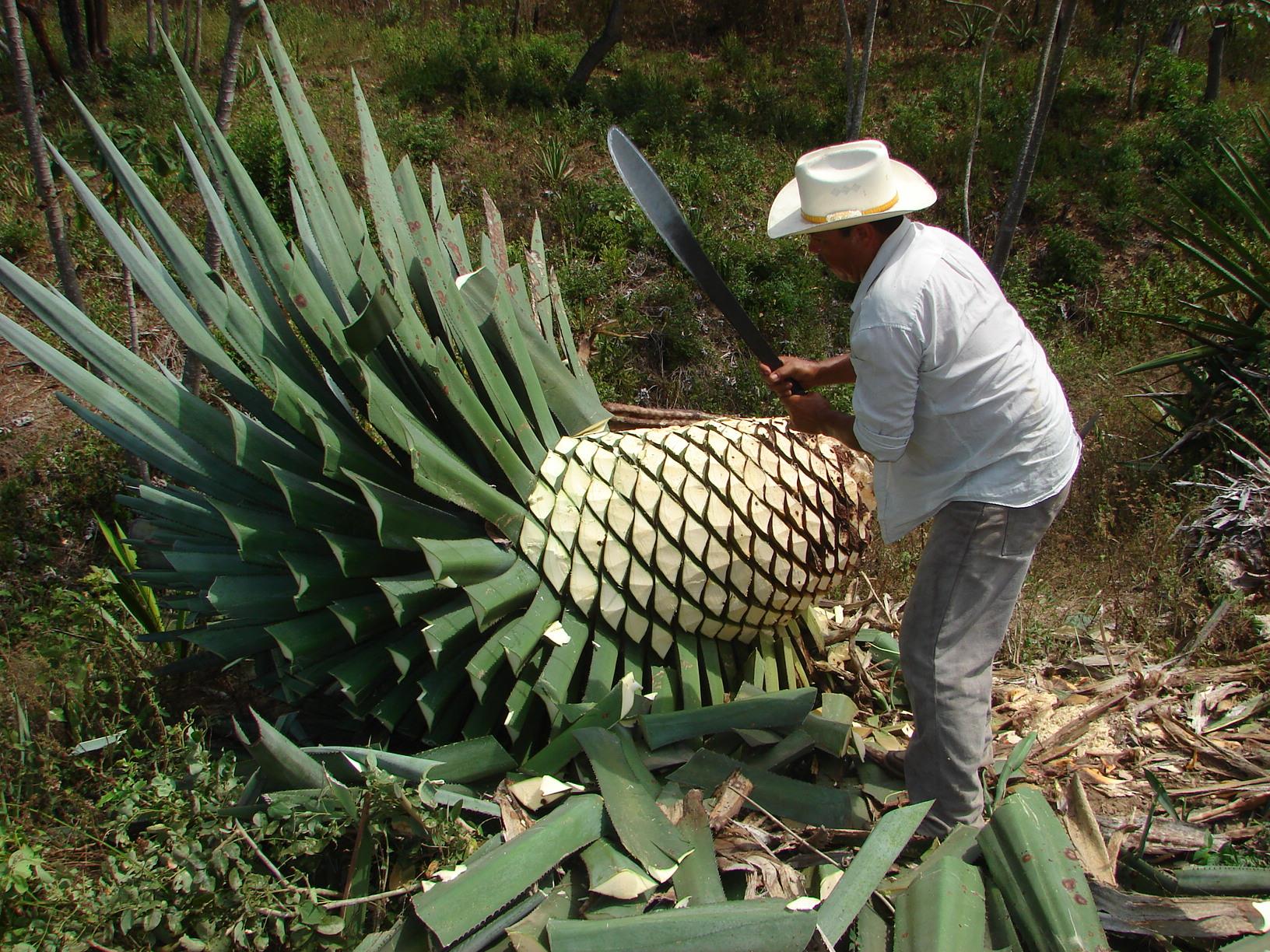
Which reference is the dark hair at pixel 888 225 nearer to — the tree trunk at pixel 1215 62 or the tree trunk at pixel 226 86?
the tree trunk at pixel 226 86

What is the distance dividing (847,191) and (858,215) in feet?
0.22

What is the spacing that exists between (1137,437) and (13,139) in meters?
9.15

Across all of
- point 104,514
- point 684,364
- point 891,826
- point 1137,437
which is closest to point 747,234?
point 684,364

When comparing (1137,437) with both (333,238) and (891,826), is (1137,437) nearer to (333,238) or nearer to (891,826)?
(891,826)

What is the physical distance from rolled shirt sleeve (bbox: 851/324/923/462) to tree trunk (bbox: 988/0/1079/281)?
479cm

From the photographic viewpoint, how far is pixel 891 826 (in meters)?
2.38

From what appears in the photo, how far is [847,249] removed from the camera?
8.07 ft

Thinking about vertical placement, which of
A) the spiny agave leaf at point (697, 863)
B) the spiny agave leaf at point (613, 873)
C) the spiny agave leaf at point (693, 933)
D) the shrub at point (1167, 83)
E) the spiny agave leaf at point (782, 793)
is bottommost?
the spiny agave leaf at point (782, 793)

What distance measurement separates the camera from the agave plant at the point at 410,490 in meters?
2.45

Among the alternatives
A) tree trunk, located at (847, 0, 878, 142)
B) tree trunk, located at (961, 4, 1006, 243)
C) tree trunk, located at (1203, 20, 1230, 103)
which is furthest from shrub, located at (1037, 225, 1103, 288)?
tree trunk, located at (1203, 20, 1230, 103)

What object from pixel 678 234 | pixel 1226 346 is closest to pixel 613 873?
pixel 678 234

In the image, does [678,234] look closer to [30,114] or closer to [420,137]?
[30,114]

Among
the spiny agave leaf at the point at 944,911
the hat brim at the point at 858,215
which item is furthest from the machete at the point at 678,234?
the spiny agave leaf at the point at 944,911

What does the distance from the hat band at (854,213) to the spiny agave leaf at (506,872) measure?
1.55 m
